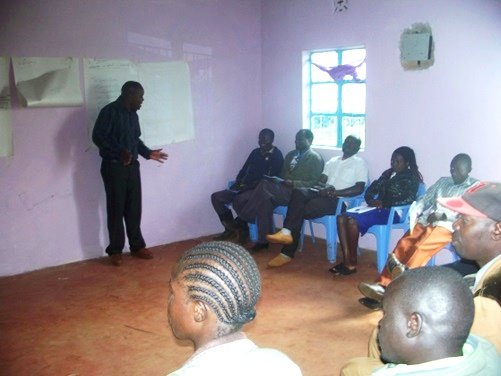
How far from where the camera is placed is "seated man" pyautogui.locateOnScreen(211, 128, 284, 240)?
5.48m

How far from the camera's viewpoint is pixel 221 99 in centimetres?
579

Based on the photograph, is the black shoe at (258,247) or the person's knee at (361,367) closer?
the person's knee at (361,367)

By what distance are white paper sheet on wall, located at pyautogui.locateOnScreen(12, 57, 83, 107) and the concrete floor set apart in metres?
1.43

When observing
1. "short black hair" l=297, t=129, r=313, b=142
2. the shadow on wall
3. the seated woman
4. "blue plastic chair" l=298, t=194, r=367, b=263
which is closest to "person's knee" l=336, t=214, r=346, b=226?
the seated woman

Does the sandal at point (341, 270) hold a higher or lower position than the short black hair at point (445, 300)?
lower

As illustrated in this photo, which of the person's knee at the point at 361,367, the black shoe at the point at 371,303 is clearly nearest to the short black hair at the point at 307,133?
the black shoe at the point at 371,303

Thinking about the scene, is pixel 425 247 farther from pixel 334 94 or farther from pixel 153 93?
pixel 153 93

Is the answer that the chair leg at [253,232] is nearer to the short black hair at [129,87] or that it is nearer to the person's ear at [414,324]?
the short black hair at [129,87]

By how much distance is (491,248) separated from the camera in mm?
1969

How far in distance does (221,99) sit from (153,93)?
2.69 ft

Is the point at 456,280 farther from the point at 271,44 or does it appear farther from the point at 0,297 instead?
the point at 271,44

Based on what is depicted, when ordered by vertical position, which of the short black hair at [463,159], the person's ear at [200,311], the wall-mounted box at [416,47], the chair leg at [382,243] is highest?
the wall-mounted box at [416,47]

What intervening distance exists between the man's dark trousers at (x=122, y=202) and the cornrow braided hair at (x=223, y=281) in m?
3.54

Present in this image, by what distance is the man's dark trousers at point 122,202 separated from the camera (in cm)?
476
